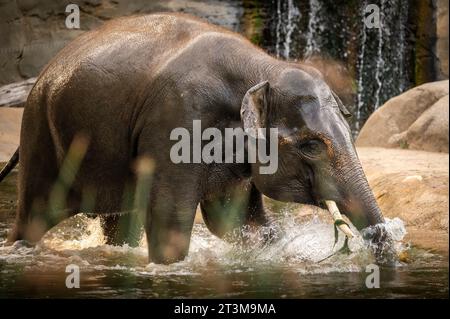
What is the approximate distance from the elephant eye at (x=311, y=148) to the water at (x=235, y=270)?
0.65 metres

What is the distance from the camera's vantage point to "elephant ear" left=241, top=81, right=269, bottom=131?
6477mm

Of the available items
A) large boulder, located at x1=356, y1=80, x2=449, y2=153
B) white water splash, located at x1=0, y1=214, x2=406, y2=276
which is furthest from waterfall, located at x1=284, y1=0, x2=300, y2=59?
white water splash, located at x1=0, y1=214, x2=406, y2=276

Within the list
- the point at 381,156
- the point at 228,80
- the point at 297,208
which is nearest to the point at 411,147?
the point at 381,156

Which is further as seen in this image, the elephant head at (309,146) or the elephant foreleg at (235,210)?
the elephant foreleg at (235,210)

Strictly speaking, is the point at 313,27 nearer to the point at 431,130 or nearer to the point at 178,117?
the point at 431,130

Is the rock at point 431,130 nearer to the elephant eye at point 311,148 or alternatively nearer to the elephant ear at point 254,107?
the elephant eye at point 311,148

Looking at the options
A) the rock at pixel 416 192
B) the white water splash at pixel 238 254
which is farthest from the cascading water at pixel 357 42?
the white water splash at pixel 238 254

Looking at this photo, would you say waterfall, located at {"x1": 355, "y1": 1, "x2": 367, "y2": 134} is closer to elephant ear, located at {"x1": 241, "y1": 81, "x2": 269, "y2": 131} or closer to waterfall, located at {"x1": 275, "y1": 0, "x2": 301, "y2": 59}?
waterfall, located at {"x1": 275, "y1": 0, "x2": 301, "y2": 59}

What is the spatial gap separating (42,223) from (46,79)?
45.0 inches

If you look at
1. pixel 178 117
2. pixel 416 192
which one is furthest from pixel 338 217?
pixel 416 192

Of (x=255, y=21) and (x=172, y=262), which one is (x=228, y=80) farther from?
(x=255, y=21)

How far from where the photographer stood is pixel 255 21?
1730 cm

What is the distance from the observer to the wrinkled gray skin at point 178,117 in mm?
6555

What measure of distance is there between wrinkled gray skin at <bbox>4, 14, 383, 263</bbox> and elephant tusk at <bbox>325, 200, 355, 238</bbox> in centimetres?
6
